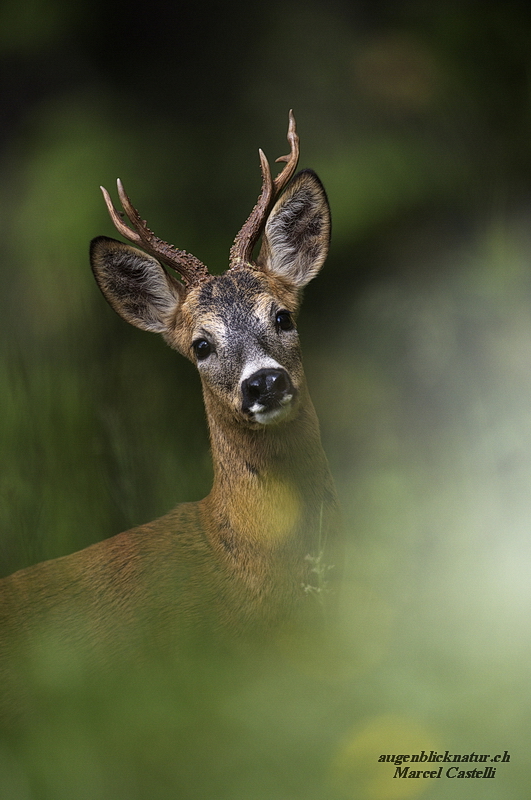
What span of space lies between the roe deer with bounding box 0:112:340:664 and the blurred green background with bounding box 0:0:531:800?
0.10m

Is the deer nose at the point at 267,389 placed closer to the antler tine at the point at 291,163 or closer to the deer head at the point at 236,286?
the deer head at the point at 236,286

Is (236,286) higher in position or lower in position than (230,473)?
higher

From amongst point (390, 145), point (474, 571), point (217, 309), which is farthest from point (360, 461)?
point (390, 145)

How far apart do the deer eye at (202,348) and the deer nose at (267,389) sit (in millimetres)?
141

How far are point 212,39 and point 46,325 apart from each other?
56 cm

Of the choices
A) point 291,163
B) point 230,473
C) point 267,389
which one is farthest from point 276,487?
point 291,163

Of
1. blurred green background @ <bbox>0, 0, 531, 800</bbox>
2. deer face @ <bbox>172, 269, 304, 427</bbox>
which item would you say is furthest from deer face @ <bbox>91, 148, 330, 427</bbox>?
blurred green background @ <bbox>0, 0, 531, 800</bbox>

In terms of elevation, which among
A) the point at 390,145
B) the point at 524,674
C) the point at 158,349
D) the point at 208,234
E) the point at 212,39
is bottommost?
the point at 524,674

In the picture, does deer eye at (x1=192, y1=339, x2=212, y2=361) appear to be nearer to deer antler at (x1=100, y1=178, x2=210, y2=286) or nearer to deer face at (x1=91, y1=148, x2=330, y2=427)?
deer face at (x1=91, y1=148, x2=330, y2=427)

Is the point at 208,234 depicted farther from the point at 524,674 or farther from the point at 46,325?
the point at 524,674

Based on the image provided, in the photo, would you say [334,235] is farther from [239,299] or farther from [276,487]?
[276,487]

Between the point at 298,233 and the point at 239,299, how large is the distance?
0.16 m

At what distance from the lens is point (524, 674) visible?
1135mm

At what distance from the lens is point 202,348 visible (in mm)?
1269
